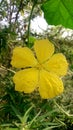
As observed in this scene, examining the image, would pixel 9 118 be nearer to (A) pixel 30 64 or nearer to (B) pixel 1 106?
(B) pixel 1 106

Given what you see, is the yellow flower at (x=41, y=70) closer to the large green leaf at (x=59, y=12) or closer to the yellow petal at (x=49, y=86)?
the yellow petal at (x=49, y=86)

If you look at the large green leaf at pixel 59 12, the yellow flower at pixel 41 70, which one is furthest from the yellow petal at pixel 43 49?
the large green leaf at pixel 59 12

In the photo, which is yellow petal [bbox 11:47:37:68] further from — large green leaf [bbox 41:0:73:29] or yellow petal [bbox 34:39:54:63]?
large green leaf [bbox 41:0:73:29]

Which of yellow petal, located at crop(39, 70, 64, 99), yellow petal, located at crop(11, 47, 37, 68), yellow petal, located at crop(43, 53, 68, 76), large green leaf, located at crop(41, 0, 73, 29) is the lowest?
yellow petal, located at crop(39, 70, 64, 99)

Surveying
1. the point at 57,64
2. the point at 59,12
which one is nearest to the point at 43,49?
the point at 57,64

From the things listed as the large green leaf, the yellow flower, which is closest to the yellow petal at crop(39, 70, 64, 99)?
the yellow flower

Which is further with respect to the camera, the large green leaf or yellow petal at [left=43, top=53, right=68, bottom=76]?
the large green leaf

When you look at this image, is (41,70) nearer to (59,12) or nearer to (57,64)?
(57,64)
